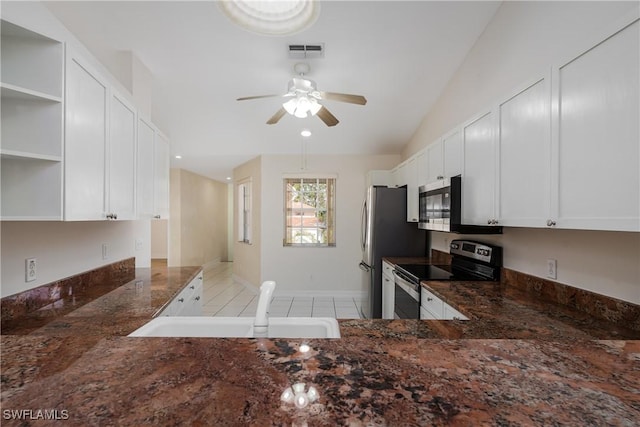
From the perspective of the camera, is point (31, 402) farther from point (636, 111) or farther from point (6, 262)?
point (636, 111)

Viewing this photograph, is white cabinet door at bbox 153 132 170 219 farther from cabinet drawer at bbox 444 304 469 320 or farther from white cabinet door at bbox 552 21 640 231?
white cabinet door at bbox 552 21 640 231

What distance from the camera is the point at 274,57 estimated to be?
9.40 feet

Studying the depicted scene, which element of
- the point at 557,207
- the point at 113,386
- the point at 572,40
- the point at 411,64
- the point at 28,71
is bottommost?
the point at 113,386

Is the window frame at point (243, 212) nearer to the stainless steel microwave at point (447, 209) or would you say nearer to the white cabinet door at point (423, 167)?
the white cabinet door at point (423, 167)

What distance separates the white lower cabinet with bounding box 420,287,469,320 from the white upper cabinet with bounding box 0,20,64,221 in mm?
2150

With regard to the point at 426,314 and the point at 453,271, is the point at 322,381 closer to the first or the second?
the point at 426,314

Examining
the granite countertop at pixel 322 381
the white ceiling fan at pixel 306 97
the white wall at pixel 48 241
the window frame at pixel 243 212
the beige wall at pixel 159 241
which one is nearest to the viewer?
the granite countertop at pixel 322 381

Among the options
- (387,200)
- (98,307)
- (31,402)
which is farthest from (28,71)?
(387,200)

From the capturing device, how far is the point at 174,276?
2.42 m

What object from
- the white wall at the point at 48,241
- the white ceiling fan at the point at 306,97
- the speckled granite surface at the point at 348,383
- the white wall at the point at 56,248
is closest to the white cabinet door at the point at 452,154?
the white ceiling fan at the point at 306,97

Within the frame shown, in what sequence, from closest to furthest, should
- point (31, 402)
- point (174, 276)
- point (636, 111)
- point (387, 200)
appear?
point (31, 402), point (636, 111), point (174, 276), point (387, 200)

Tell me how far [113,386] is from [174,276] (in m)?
2.04

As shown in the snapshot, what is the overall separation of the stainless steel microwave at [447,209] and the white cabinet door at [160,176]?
2484 millimetres

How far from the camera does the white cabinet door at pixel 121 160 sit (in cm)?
174
